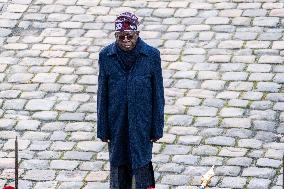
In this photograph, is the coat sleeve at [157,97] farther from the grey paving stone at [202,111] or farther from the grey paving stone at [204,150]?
the grey paving stone at [202,111]

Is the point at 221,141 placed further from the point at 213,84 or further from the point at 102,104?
the point at 102,104

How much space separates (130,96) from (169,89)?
2902mm

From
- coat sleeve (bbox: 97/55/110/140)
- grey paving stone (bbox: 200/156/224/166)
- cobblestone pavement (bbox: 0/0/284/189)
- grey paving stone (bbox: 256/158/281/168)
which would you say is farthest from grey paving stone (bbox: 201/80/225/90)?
coat sleeve (bbox: 97/55/110/140)

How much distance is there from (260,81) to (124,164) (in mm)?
3103

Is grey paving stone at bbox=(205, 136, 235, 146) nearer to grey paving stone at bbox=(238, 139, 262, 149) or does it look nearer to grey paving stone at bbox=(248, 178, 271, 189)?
grey paving stone at bbox=(238, 139, 262, 149)

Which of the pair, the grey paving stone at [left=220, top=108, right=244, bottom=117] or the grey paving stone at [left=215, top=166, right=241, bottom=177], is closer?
the grey paving stone at [left=215, top=166, right=241, bottom=177]

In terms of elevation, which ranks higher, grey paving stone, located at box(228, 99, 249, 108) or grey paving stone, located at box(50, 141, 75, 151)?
grey paving stone, located at box(228, 99, 249, 108)

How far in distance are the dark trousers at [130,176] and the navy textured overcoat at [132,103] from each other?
0.13m

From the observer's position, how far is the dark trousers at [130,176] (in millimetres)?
7766

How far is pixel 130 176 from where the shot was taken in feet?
26.0

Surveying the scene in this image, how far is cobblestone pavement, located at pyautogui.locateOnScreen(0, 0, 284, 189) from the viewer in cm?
888

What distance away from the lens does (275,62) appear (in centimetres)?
1068

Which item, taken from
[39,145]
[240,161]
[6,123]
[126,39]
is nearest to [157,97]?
[126,39]

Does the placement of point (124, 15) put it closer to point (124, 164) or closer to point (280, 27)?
point (124, 164)
